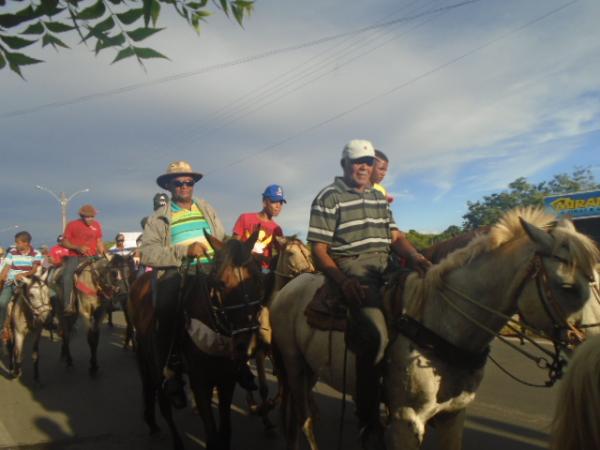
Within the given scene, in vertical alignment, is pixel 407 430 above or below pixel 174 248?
below

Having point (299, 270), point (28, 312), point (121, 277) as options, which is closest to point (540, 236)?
point (299, 270)

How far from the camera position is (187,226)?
15.1 feet

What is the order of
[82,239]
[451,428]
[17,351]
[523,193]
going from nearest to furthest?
[451,428] → [17,351] → [82,239] → [523,193]

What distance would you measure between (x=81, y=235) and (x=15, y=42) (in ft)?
27.4

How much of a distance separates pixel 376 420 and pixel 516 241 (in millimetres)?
1569

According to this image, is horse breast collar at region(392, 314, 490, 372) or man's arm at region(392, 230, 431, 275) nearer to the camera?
horse breast collar at region(392, 314, 490, 372)

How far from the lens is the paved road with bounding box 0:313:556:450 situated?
4762 mm

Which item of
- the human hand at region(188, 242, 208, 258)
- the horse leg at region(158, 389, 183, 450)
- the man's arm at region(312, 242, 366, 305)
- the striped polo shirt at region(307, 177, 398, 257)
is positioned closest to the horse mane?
the man's arm at region(312, 242, 366, 305)

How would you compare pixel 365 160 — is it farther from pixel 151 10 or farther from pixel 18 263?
pixel 18 263

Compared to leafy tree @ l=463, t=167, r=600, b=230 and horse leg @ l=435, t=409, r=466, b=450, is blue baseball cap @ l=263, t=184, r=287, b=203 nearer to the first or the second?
horse leg @ l=435, t=409, r=466, b=450

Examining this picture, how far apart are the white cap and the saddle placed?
1.03 meters

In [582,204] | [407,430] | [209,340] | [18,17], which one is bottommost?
[407,430]

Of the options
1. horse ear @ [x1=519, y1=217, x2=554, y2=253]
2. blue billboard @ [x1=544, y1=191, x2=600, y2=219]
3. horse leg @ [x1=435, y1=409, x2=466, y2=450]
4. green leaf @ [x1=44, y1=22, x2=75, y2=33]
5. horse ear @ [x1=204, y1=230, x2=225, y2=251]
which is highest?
blue billboard @ [x1=544, y1=191, x2=600, y2=219]

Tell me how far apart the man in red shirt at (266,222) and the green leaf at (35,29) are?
4.80 metres
